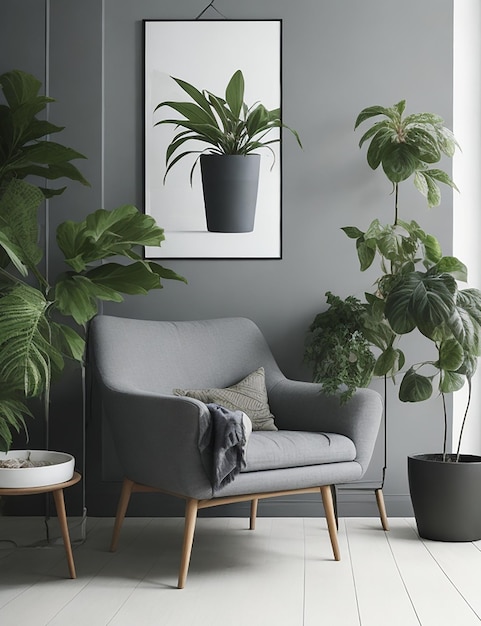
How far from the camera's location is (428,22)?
3.98 m

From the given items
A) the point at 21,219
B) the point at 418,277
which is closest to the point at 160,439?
the point at 21,219

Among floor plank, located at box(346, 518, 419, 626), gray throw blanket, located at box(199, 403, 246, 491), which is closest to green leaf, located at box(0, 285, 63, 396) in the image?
gray throw blanket, located at box(199, 403, 246, 491)

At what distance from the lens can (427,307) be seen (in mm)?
3213

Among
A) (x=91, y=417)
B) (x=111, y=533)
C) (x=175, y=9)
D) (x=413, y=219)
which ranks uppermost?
(x=175, y=9)

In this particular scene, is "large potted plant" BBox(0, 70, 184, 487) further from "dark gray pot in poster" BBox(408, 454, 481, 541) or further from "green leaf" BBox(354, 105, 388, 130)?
"dark gray pot in poster" BBox(408, 454, 481, 541)

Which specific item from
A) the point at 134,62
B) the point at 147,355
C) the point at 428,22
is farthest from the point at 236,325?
the point at 428,22

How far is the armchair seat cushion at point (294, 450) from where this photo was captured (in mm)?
2978

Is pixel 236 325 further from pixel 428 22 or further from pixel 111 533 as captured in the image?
pixel 428 22

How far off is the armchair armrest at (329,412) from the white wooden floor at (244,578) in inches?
17.0

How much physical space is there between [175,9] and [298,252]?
4.23 feet

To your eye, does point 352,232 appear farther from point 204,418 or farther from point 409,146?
point 204,418

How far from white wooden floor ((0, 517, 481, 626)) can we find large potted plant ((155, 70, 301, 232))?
1413 mm

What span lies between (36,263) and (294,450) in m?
1.20

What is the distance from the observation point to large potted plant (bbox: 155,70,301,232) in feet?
11.7
